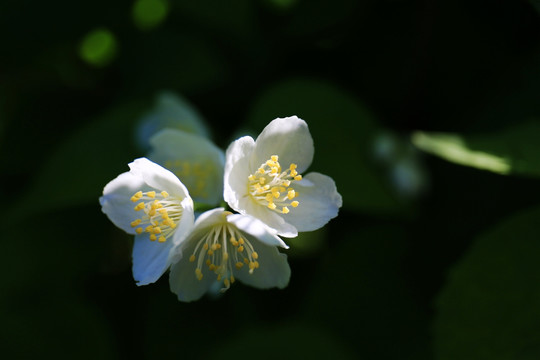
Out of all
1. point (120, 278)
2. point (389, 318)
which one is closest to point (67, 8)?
point (120, 278)

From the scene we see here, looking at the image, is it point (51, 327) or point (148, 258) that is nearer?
point (148, 258)

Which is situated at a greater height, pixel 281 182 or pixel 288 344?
pixel 281 182

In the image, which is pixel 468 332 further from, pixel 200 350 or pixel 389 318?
pixel 200 350

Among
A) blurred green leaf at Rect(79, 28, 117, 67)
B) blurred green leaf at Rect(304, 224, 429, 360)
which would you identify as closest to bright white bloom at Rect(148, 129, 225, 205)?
blurred green leaf at Rect(304, 224, 429, 360)

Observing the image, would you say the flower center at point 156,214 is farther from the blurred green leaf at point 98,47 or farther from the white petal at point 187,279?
the blurred green leaf at point 98,47

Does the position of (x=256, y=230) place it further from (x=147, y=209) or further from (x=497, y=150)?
(x=497, y=150)

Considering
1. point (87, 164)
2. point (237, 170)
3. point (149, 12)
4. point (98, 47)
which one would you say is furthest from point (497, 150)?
point (98, 47)

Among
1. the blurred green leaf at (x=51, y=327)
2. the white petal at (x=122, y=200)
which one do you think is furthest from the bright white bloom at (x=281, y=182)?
the blurred green leaf at (x=51, y=327)
